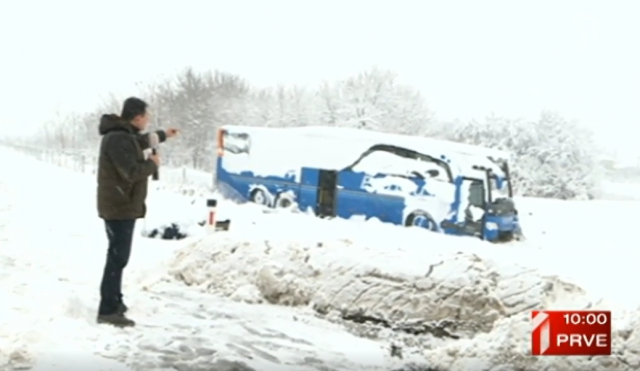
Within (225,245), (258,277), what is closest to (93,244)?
(225,245)

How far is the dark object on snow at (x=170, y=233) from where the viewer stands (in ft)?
10.00

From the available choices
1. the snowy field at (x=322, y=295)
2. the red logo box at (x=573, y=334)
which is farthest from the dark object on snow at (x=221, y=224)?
the red logo box at (x=573, y=334)

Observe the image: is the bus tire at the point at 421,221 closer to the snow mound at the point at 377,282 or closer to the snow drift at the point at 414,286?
the snow drift at the point at 414,286

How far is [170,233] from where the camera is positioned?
309cm

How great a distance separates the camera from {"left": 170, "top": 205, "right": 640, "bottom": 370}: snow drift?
1.50 metres

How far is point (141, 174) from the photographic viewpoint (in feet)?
5.73

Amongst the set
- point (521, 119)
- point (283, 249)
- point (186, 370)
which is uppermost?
point (521, 119)

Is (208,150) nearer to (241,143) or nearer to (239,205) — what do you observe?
(241,143)

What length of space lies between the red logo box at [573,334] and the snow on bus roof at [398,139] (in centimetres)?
128

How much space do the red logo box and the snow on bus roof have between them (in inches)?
50.4

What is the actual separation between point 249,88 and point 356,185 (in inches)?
55.8

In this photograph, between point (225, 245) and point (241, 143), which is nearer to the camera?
point (225, 245)

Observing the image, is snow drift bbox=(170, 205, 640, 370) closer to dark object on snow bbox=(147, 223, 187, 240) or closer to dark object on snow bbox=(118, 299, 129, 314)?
dark object on snow bbox=(118, 299, 129, 314)

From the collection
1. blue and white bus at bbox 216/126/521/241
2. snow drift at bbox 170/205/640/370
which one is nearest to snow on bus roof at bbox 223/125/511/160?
blue and white bus at bbox 216/126/521/241
